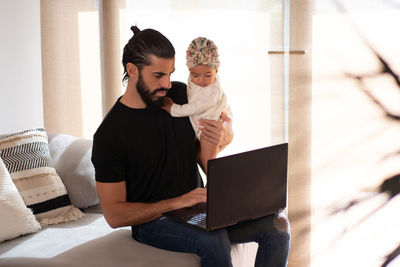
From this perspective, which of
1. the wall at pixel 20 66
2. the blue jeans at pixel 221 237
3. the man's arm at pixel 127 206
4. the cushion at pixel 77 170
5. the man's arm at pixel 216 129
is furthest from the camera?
the wall at pixel 20 66

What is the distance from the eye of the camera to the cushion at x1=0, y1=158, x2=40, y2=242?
2260 millimetres

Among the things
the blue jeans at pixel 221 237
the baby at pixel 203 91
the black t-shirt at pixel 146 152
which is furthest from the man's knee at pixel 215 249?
the baby at pixel 203 91

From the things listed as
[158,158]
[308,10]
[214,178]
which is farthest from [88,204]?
[308,10]

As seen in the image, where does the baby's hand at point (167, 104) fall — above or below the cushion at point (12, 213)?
above

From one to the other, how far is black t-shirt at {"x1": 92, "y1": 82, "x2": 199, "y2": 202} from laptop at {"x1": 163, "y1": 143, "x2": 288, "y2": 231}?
6.2 inches

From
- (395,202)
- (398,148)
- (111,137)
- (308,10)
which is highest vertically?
(308,10)

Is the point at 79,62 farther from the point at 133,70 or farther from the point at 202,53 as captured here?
the point at 202,53

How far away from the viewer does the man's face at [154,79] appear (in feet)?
6.95

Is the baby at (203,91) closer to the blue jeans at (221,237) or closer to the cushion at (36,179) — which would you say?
the blue jeans at (221,237)

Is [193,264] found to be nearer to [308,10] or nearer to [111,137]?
[111,137]

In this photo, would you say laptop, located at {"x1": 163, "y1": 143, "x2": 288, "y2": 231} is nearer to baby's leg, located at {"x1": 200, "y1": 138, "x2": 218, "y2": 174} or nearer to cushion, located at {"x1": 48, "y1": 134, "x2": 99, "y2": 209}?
baby's leg, located at {"x1": 200, "y1": 138, "x2": 218, "y2": 174}

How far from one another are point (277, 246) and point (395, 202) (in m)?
1.07

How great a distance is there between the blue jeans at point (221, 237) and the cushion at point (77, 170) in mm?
546

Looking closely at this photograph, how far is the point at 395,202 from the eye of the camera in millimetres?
2867
